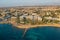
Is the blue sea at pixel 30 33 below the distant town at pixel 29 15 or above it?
below

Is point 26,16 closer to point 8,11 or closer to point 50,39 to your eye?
point 8,11

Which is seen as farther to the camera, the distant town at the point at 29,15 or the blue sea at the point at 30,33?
the distant town at the point at 29,15

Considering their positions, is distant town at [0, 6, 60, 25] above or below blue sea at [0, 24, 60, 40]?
above

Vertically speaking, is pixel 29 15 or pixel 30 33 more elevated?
pixel 29 15

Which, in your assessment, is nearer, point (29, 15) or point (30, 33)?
point (30, 33)

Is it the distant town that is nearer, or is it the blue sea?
the blue sea
